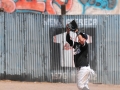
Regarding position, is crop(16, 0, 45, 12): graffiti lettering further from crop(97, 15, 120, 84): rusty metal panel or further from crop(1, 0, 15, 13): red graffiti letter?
crop(97, 15, 120, 84): rusty metal panel

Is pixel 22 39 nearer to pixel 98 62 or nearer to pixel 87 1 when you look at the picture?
pixel 98 62

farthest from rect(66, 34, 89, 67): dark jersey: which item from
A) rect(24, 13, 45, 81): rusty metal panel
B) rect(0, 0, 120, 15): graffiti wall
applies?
rect(0, 0, 120, 15): graffiti wall

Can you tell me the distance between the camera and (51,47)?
12844mm

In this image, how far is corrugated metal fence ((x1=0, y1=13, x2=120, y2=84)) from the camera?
1259 centimetres

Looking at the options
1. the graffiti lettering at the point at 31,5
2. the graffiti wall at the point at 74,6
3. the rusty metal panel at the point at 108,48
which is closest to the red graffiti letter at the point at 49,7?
Answer: the graffiti wall at the point at 74,6

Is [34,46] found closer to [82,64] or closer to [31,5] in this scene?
[82,64]

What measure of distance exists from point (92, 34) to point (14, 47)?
2.67 meters

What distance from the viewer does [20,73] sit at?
13.0m

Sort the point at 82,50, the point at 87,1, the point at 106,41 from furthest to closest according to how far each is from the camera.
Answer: the point at 87,1, the point at 106,41, the point at 82,50

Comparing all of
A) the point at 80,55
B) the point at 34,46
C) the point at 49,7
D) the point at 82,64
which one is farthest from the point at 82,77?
the point at 49,7

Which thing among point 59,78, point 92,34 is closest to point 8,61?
point 59,78

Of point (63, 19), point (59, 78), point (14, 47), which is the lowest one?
point (59, 78)

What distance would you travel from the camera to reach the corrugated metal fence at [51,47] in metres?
12.6

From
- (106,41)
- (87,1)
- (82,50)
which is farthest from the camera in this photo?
(87,1)
